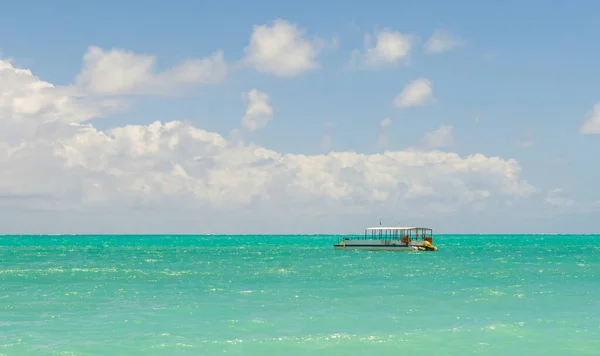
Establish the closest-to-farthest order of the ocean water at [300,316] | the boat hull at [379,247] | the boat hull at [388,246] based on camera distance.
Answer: the ocean water at [300,316], the boat hull at [379,247], the boat hull at [388,246]

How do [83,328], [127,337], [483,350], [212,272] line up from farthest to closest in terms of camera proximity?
[212,272], [83,328], [127,337], [483,350]

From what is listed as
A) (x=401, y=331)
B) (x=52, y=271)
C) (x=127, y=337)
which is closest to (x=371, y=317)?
(x=401, y=331)

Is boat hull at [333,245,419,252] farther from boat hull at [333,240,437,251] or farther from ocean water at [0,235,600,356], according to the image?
ocean water at [0,235,600,356]

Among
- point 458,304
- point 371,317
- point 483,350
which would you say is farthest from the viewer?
point 458,304

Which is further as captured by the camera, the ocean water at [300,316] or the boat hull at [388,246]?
the boat hull at [388,246]

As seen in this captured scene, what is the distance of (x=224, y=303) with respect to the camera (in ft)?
147

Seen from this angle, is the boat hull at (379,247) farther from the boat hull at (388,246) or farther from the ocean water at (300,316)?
the ocean water at (300,316)

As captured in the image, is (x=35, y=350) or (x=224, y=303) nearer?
(x=35, y=350)

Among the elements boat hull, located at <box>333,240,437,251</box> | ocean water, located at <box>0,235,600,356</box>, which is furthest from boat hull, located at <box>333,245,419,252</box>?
ocean water, located at <box>0,235,600,356</box>

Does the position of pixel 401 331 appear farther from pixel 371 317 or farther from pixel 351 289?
pixel 351 289

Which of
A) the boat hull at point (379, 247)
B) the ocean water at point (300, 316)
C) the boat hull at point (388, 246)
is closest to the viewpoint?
the ocean water at point (300, 316)

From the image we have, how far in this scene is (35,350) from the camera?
29609mm

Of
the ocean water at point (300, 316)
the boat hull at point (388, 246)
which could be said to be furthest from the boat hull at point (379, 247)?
the ocean water at point (300, 316)

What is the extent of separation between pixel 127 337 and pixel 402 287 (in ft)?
96.1
